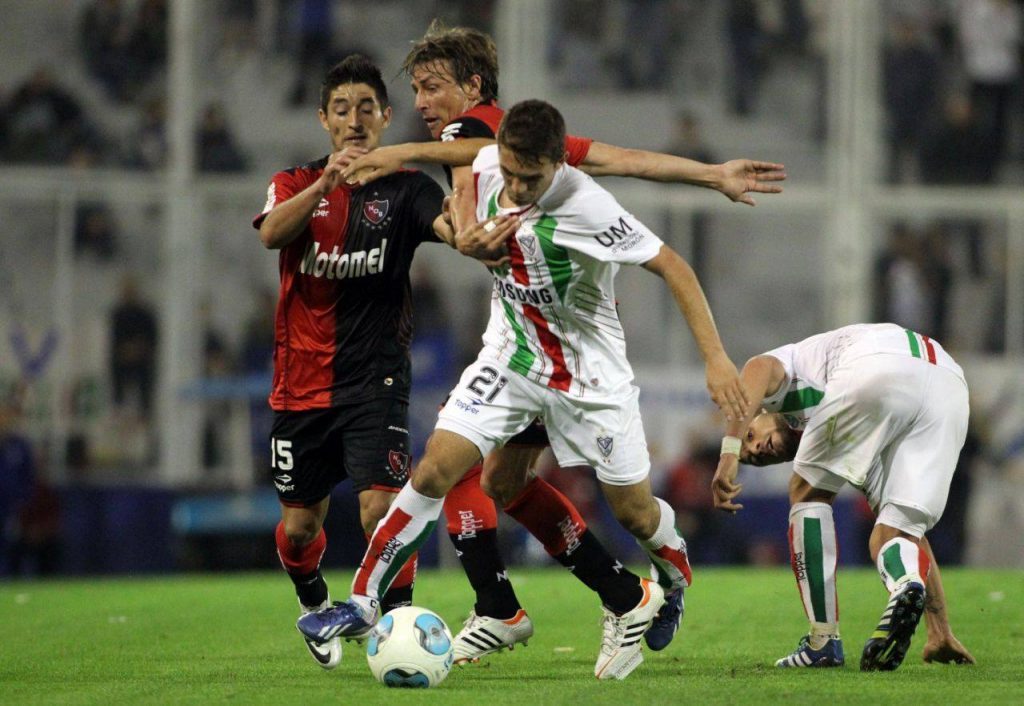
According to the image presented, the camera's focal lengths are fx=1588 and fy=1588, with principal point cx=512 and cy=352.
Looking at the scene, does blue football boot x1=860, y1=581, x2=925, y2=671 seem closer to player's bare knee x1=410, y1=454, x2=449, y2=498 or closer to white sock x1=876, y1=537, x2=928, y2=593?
white sock x1=876, y1=537, x2=928, y2=593

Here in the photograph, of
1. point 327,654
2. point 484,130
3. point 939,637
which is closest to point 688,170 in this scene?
point 484,130

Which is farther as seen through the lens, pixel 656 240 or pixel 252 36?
pixel 252 36

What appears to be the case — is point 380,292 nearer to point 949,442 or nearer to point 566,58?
point 949,442

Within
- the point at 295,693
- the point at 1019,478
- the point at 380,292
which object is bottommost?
the point at 1019,478

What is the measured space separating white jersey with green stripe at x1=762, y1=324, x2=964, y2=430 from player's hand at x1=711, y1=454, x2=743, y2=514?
57cm

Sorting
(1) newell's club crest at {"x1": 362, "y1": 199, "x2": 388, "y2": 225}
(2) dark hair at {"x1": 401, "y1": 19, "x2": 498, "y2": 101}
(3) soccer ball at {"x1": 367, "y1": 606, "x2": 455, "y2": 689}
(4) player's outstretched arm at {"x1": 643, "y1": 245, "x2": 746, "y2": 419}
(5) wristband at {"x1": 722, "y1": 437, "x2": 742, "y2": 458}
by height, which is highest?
(2) dark hair at {"x1": 401, "y1": 19, "x2": 498, "y2": 101}

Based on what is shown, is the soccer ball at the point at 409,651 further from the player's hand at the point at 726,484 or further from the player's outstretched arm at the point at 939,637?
the player's outstretched arm at the point at 939,637

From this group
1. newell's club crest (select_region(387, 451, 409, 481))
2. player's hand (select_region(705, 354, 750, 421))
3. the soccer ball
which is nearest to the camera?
player's hand (select_region(705, 354, 750, 421))

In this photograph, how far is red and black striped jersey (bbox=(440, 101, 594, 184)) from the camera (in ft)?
19.9

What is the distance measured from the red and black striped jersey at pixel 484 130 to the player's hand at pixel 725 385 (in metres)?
1.07

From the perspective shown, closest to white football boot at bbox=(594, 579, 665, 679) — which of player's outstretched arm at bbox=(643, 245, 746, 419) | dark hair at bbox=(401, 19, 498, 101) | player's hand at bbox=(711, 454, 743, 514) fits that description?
player's hand at bbox=(711, 454, 743, 514)

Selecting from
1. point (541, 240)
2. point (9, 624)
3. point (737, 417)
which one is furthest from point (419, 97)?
point (9, 624)

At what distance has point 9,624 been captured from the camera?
9.02 m

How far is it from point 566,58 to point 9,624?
453 inches
